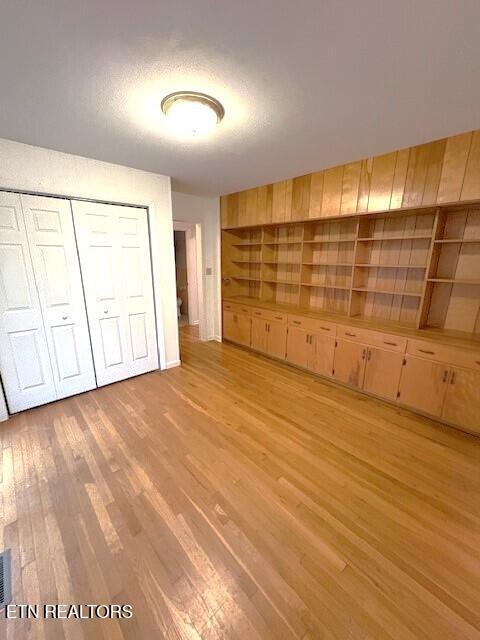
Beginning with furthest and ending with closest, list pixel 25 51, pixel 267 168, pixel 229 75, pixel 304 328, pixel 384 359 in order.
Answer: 1. pixel 304 328
2. pixel 267 168
3. pixel 384 359
4. pixel 229 75
5. pixel 25 51

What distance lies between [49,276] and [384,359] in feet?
11.6

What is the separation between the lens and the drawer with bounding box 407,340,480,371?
213cm

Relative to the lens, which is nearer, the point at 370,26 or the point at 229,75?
the point at 370,26

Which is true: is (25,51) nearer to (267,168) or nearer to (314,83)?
(314,83)

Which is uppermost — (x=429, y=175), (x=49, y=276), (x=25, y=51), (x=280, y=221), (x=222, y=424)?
(x=25, y=51)

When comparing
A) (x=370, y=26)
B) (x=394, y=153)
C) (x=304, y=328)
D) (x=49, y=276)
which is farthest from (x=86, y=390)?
(x=394, y=153)

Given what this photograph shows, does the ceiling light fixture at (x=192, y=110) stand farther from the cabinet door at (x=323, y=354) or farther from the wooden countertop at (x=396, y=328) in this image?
the cabinet door at (x=323, y=354)

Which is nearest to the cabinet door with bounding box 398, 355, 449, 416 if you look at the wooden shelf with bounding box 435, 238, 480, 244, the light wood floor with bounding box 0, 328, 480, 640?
the light wood floor with bounding box 0, 328, 480, 640

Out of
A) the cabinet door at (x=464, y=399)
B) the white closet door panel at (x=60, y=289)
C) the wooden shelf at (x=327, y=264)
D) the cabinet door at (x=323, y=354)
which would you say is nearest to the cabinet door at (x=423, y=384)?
the cabinet door at (x=464, y=399)

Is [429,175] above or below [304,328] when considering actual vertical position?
above

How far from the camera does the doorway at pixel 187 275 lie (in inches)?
200

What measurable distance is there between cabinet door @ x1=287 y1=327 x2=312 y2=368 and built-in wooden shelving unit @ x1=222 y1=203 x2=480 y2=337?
384mm

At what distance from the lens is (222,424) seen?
2.38m

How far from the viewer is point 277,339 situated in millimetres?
3746
